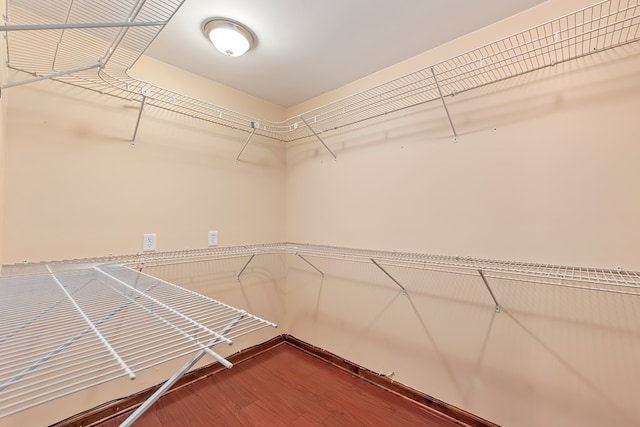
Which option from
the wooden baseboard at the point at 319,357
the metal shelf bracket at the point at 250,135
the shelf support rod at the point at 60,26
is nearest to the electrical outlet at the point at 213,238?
the metal shelf bracket at the point at 250,135

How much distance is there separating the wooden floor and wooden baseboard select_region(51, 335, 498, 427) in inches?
1.4

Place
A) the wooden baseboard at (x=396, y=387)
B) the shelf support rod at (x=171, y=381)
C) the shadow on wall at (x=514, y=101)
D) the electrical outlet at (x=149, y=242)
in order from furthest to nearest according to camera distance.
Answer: the electrical outlet at (x=149, y=242)
the wooden baseboard at (x=396, y=387)
the shadow on wall at (x=514, y=101)
the shelf support rod at (x=171, y=381)

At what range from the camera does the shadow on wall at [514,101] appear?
3.94 ft

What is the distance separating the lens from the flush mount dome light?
1.46 metres

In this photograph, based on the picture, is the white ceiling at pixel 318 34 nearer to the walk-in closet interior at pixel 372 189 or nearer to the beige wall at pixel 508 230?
the walk-in closet interior at pixel 372 189

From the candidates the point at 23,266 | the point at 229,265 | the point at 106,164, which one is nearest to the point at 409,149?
the point at 229,265

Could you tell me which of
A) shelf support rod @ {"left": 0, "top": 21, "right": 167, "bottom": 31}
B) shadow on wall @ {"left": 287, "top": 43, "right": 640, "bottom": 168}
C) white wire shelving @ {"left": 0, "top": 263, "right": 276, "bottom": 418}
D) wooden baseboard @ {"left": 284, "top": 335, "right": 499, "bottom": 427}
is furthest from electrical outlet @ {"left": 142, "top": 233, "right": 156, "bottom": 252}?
shadow on wall @ {"left": 287, "top": 43, "right": 640, "bottom": 168}

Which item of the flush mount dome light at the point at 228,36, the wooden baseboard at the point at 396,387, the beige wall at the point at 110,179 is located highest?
the flush mount dome light at the point at 228,36

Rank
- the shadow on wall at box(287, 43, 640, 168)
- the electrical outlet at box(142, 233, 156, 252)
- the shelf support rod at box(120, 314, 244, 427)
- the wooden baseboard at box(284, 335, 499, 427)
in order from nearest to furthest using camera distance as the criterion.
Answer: the shelf support rod at box(120, 314, 244, 427) < the shadow on wall at box(287, 43, 640, 168) < the wooden baseboard at box(284, 335, 499, 427) < the electrical outlet at box(142, 233, 156, 252)

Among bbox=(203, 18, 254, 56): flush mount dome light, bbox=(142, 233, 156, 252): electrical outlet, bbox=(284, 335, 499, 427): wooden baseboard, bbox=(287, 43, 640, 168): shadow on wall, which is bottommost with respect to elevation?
bbox=(284, 335, 499, 427): wooden baseboard

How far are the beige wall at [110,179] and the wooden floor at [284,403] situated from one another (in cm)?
91

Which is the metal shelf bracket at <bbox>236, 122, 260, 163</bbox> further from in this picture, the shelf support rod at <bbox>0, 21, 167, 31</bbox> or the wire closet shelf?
the shelf support rod at <bbox>0, 21, 167, 31</bbox>

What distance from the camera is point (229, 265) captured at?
2129mm

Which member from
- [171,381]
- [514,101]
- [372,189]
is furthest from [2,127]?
[514,101]
